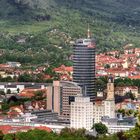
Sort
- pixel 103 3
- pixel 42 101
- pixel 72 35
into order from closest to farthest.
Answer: pixel 42 101 < pixel 72 35 < pixel 103 3

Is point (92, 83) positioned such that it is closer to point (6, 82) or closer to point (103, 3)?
point (6, 82)

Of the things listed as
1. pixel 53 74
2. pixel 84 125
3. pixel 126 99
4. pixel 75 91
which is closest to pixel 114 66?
pixel 53 74

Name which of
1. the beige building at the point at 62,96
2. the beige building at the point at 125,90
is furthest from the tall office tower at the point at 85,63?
the beige building at the point at 125,90

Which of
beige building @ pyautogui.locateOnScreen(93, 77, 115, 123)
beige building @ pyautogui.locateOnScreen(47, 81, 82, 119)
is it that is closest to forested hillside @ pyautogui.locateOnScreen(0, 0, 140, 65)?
beige building @ pyautogui.locateOnScreen(47, 81, 82, 119)

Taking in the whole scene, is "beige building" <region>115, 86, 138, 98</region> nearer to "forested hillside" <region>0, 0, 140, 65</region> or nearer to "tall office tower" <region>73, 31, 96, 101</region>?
"tall office tower" <region>73, 31, 96, 101</region>

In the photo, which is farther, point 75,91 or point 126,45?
point 126,45

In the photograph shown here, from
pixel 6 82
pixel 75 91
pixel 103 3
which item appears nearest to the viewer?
pixel 75 91
